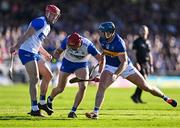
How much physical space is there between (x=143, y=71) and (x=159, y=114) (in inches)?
274

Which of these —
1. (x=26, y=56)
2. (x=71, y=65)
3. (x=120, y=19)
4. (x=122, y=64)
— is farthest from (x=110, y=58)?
(x=120, y=19)

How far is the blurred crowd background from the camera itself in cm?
4638

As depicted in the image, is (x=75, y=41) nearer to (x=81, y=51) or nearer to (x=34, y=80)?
(x=81, y=51)

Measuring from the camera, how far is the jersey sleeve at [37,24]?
826 inches

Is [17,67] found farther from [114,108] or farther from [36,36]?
[36,36]

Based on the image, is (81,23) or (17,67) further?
(81,23)

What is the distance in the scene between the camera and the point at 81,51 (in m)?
21.3

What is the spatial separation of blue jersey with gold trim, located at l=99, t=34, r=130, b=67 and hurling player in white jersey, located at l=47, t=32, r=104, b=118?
0.20 meters

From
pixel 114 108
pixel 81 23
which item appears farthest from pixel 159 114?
pixel 81 23

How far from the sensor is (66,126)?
61.5 ft

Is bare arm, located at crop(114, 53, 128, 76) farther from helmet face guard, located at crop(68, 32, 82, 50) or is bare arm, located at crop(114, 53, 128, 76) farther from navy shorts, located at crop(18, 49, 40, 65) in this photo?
navy shorts, located at crop(18, 49, 40, 65)

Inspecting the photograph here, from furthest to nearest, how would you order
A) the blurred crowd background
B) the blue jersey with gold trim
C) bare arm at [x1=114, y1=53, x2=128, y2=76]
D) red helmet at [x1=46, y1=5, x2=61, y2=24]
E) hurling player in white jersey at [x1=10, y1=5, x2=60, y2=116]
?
the blurred crowd background → red helmet at [x1=46, y1=5, x2=61, y2=24] → hurling player in white jersey at [x1=10, y1=5, x2=60, y2=116] → the blue jersey with gold trim → bare arm at [x1=114, y1=53, x2=128, y2=76]

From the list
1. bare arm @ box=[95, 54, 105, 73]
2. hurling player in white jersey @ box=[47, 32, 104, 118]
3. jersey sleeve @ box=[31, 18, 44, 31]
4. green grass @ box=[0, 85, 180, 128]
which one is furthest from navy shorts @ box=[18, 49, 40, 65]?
bare arm @ box=[95, 54, 105, 73]

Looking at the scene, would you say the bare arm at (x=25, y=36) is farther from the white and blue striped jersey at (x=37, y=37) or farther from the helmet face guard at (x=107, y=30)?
the helmet face guard at (x=107, y=30)
